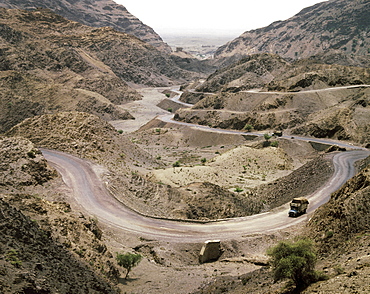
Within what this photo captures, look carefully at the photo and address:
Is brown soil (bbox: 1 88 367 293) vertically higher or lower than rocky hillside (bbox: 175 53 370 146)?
lower

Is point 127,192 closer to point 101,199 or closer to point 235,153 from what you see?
point 101,199

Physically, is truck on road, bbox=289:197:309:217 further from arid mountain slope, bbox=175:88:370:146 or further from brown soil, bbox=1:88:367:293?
arid mountain slope, bbox=175:88:370:146

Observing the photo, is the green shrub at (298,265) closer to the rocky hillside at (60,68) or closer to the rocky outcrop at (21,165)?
the rocky outcrop at (21,165)

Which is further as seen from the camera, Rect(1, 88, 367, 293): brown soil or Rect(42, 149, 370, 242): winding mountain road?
Rect(42, 149, 370, 242): winding mountain road

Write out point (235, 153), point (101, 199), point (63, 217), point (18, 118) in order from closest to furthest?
point (63, 217), point (101, 199), point (235, 153), point (18, 118)

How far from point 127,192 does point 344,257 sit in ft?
79.4

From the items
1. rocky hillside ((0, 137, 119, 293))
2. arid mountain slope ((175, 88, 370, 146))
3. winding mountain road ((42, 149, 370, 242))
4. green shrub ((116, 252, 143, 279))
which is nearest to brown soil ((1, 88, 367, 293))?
rocky hillside ((0, 137, 119, 293))

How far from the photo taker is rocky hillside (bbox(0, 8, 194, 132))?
99875 mm

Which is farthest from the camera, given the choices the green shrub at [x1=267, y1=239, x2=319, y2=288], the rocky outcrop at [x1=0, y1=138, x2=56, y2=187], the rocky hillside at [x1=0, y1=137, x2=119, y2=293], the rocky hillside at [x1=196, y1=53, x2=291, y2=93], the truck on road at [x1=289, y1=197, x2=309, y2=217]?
the rocky hillside at [x1=196, y1=53, x2=291, y2=93]

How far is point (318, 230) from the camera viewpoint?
2497 cm

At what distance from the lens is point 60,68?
476 ft

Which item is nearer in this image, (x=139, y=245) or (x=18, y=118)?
(x=139, y=245)

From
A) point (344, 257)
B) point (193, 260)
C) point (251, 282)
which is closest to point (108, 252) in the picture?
point (193, 260)

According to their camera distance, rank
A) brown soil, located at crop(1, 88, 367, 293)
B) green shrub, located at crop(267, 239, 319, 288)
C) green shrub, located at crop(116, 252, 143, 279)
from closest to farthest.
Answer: green shrub, located at crop(267, 239, 319, 288)
brown soil, located at crop(1, 88, 367, 293)
green shrub, located at crop(116, 252, 143, 279)
